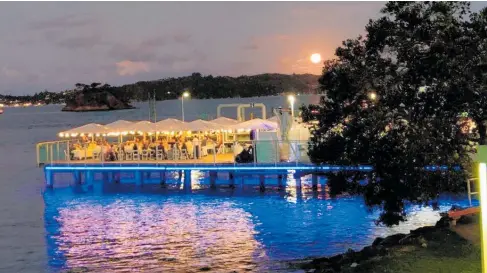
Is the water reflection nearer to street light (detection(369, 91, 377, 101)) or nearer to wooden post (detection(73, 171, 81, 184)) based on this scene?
wooden post (detection(73, 171, 81, 184))

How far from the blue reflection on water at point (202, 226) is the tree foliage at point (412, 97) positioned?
15.8 ft

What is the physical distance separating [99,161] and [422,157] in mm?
26633

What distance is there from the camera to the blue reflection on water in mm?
22484

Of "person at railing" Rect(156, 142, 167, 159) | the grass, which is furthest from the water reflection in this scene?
the grass

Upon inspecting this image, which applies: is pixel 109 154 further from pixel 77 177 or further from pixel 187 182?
pixel 187 182

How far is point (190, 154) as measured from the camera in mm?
37562

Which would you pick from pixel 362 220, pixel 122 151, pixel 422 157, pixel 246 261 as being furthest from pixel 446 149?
pixel 122 151

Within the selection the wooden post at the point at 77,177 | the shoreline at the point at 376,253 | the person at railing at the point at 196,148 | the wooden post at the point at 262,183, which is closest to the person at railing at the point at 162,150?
the person at railing at the point at 196,148

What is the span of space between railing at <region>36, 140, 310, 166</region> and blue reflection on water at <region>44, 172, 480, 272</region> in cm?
212

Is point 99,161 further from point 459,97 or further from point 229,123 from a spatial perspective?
point 459,97

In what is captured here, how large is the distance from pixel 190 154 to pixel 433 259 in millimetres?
23962

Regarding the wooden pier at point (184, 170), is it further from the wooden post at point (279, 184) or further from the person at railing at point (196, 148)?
the person at railing at point (196, 148)

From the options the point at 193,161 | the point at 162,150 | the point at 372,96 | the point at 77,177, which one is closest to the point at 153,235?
the point at 193,161

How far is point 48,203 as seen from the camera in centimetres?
3803
